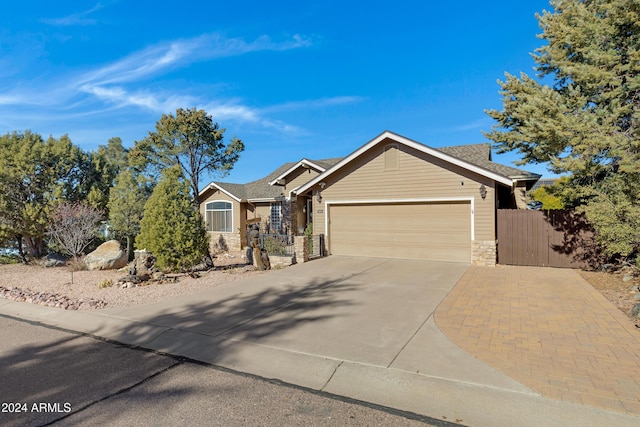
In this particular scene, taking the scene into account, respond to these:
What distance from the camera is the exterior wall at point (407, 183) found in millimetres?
11328

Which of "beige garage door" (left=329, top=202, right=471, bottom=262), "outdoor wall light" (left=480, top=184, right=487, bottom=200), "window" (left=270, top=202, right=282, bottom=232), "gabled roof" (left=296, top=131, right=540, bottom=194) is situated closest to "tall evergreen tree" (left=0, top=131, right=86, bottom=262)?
"window" (left=270, top=202, right=282, bottom=232)

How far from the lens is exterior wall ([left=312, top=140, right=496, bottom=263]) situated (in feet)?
37.2

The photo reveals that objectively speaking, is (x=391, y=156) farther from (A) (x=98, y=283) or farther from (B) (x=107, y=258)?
(B) (x=107, y=258)

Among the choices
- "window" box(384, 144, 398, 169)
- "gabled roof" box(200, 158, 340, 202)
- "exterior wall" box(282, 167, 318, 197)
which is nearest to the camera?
"window" box(384, 144, 398, 169)

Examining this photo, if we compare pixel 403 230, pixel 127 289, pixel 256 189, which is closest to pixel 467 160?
pixel 403 230

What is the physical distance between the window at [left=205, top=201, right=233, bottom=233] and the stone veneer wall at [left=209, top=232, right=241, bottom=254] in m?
0.33

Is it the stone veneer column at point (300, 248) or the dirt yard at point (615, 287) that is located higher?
the stone veneer column at point (300, 248)

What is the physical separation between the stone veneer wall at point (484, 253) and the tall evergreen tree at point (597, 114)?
2.82m

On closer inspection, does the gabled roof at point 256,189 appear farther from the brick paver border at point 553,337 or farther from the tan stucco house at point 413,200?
the brick paver border at point 553,337

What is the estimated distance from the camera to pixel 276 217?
18625 mm

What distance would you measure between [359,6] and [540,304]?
1220cm

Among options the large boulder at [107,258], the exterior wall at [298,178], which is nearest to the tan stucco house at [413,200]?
the exterior wall at [298,178]

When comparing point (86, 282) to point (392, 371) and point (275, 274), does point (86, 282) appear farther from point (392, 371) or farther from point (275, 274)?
point (392, 371)

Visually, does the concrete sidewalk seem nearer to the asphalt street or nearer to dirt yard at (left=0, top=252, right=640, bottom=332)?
the asphalt street
